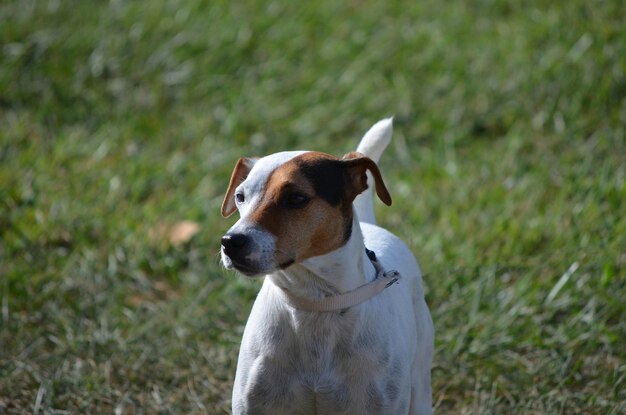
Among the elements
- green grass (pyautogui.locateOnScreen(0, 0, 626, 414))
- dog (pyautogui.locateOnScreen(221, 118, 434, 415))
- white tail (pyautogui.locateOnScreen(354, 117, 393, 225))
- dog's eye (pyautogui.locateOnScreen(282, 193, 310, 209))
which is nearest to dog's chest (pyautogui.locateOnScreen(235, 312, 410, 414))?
dog (pyautogui.locateOnScreen(221, 118, 434, 415))

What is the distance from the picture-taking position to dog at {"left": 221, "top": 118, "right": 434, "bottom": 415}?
3176 millimetres

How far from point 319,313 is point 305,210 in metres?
0.42

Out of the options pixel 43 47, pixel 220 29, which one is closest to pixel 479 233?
pixel 220 29

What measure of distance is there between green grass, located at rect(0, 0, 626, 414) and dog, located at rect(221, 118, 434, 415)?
1081 millimetres

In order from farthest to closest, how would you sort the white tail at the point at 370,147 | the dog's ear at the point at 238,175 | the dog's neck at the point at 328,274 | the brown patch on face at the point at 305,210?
the white tail at the point at 370,147 < the dog's ear at the point at 238,175 < the dog's neck at the point at 328,274 < the brown patch on face at the point at 305,210

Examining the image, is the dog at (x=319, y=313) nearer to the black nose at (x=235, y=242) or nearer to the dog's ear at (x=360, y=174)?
the dog's ear at (x=360, y=174)

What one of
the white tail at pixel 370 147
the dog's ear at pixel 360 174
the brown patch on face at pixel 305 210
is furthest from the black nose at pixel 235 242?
the white tail at pixel 370 147

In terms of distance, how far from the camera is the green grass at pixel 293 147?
4602 millimetres

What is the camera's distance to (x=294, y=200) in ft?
10.3

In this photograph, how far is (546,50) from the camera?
7.40 metres

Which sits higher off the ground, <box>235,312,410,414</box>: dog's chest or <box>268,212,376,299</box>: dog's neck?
<box>268,212,376,299</box>: dog's neck

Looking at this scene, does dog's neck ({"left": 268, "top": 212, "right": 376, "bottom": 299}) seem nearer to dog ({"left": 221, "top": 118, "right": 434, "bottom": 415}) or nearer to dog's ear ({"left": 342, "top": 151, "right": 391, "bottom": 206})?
dog ({"left": 221, "top": 118, "right": 434, "bottom": 415})

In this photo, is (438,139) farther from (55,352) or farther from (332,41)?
(55,352)

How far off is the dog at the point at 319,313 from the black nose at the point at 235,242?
0.14 meters
